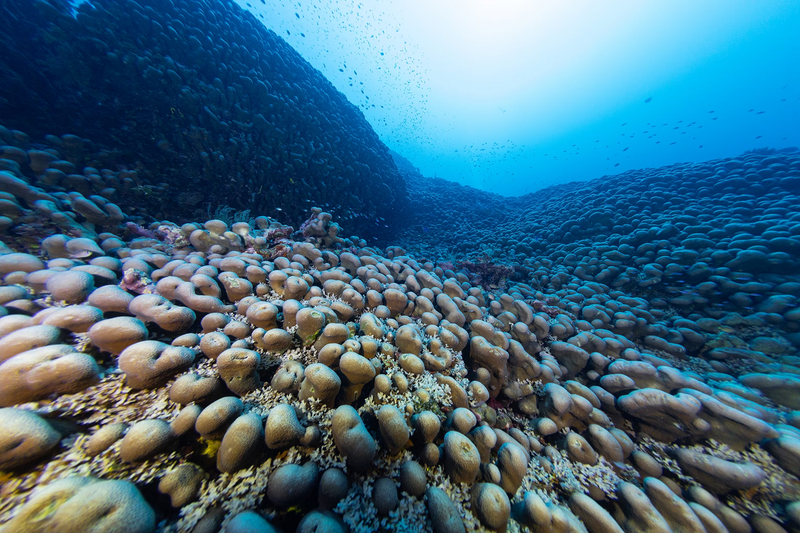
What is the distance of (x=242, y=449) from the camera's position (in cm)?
150

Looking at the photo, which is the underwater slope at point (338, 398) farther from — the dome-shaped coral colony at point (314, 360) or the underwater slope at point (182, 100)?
the underwater slope at point (182, 100)

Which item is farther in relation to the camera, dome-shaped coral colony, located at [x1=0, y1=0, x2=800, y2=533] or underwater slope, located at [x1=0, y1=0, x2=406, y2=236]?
underwater slope, located at [x1=0, y1=0, x2=406, y2=236]

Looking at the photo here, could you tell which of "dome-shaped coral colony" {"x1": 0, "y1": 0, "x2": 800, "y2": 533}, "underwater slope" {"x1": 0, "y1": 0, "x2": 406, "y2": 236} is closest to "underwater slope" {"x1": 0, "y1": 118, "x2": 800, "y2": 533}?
"dome-shaped coral colony" {"x1": 0, "y1": 0, "x2": 800, "y2": 533}

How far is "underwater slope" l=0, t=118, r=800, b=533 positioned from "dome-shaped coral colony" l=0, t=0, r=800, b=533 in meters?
0.02

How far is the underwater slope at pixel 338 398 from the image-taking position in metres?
1.42

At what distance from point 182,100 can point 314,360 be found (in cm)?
933

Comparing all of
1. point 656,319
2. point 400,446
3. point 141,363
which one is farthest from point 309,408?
point 656,319

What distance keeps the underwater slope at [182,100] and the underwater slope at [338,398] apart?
6.77ft

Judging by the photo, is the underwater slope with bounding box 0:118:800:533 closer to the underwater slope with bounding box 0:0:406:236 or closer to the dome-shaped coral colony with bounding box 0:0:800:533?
the dome-shaped coral colony with bounding box 0:0:800:533

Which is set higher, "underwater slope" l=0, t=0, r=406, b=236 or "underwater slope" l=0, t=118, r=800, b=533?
"underwater slope" l=0, t=0, r=406, b=236

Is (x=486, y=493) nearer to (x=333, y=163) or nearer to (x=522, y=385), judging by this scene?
(x=522, y=385)

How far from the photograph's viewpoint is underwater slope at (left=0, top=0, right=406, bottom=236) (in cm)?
577

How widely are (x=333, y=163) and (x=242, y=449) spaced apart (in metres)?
10.8

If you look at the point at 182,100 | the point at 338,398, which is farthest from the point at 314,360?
the point at 182,100
